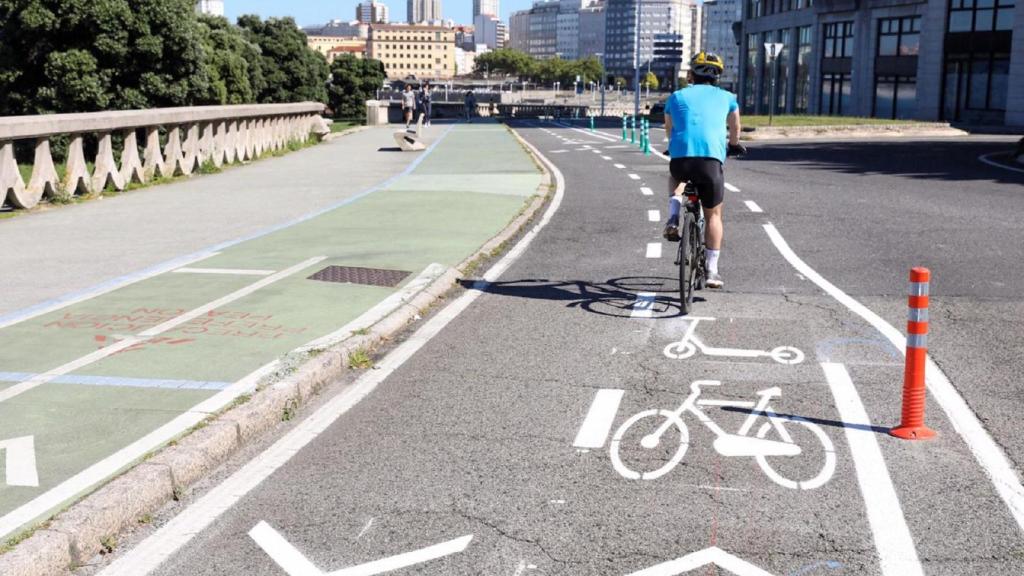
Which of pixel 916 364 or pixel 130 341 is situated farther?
pixel 130 341

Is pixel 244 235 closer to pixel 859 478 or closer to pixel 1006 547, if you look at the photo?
pixel 859 478

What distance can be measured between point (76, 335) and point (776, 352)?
466 centimetres

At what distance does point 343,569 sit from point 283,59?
201ft

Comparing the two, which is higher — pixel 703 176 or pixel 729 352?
pixel 703 176

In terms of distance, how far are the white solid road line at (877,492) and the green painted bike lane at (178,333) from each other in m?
3.18

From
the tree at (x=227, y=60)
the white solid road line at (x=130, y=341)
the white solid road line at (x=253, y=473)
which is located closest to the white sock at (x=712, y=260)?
the white solid road line at (x=253, y=473)

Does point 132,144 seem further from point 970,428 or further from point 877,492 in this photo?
point 877,492

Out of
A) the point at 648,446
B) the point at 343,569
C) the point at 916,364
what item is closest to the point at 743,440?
the point at 648,446

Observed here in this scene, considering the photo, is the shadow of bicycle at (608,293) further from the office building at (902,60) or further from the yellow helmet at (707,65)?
the office building at (902,60)

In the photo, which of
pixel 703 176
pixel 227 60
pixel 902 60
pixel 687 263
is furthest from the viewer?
pixel 902 60

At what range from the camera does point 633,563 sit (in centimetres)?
407

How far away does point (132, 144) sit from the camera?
18.6m

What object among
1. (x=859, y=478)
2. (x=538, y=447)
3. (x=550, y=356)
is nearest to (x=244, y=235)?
(x=550, y=356)

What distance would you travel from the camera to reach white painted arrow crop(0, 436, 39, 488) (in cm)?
471
